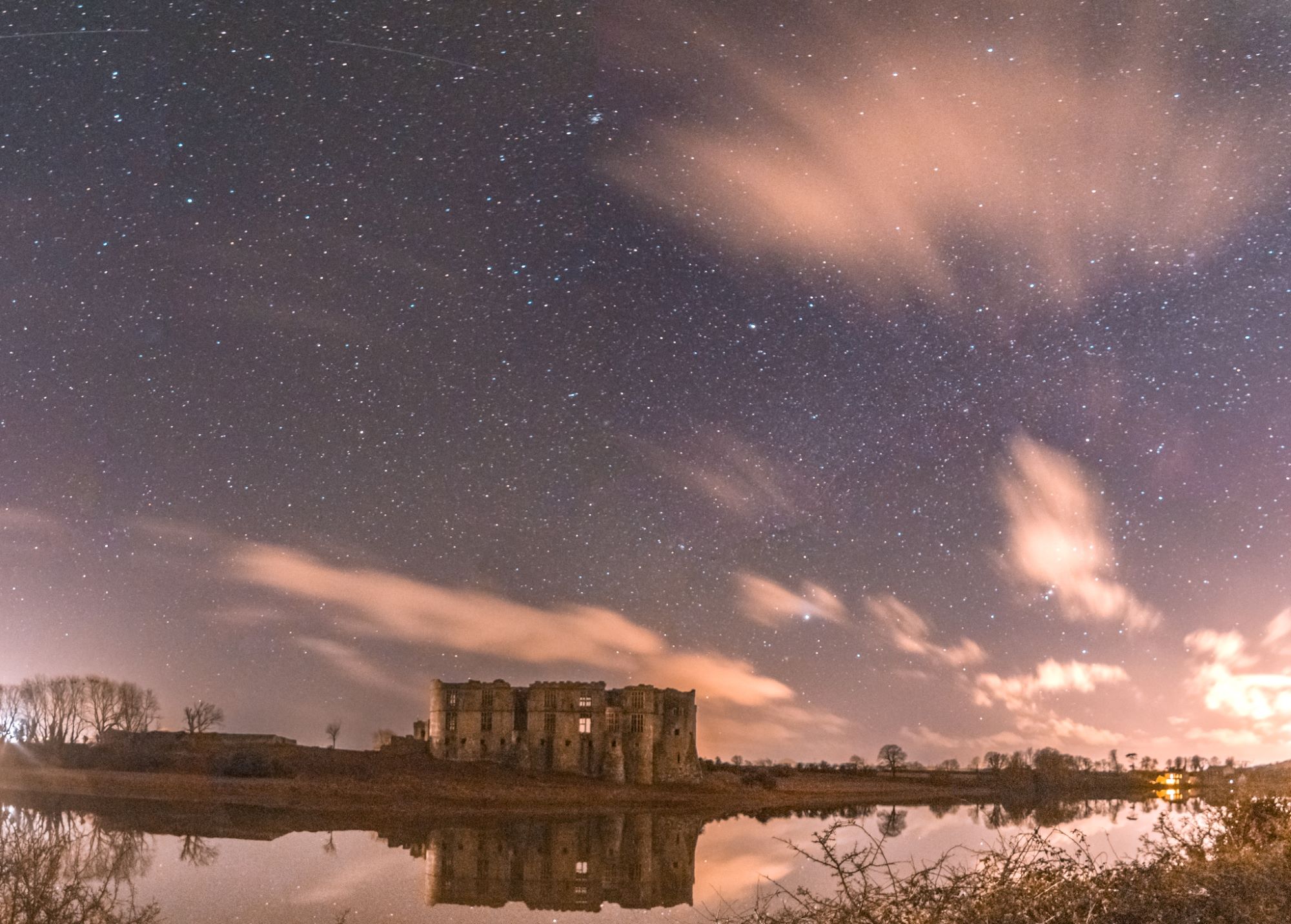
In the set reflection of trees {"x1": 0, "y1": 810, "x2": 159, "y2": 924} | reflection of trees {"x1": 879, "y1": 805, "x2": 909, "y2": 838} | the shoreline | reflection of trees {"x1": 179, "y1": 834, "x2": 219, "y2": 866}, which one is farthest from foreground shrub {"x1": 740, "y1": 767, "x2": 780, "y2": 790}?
reflection of trees {"x1": 0, "y1": 810, "x2": 159, "y2": 924}

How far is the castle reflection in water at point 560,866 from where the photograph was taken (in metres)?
24.3

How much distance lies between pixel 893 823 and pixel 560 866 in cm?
2708

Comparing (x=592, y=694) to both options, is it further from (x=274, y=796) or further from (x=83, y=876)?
(x=83, y=876)

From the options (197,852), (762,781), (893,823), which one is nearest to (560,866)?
(197,852)

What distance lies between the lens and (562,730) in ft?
263

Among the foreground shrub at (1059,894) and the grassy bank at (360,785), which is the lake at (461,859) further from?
the grassy bank at (360,785)

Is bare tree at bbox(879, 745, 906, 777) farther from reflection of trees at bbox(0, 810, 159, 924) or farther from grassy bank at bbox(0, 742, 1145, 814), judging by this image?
reflection of trees at bbox(0, 810, 159, 924)

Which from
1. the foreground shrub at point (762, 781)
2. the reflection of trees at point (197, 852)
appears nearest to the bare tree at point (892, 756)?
the foreground shrub at point (762, 781)

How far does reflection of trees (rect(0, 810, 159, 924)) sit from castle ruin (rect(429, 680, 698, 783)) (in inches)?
1988

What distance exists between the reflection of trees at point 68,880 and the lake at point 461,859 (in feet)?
0.95

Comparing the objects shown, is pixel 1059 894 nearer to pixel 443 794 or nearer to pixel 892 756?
pixel 443 794

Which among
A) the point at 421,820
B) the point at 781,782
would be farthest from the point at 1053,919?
the point at 781,782

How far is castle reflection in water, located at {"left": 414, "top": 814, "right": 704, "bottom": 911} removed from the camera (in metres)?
24.3

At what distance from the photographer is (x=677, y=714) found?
276ft
